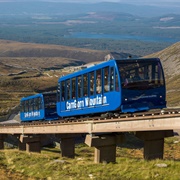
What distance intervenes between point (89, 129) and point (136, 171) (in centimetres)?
645

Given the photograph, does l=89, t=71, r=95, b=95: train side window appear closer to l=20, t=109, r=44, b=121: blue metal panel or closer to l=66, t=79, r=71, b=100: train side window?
l=66, t=79, r=71, b=100: train side window

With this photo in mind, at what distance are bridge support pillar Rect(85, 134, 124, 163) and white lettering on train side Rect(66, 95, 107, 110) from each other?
7.16 feet

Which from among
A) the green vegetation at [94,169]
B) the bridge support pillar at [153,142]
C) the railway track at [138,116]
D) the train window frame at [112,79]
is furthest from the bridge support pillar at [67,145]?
the train window frame at [112,79]

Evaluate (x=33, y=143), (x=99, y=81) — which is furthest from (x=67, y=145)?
(x=99, y=81)

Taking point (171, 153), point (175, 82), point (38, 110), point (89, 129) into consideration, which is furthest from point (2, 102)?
point (89, 129)

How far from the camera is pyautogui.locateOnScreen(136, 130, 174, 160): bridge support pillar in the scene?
A: 2505cm

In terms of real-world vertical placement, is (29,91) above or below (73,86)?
below

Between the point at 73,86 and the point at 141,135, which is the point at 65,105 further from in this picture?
the point at 141,135

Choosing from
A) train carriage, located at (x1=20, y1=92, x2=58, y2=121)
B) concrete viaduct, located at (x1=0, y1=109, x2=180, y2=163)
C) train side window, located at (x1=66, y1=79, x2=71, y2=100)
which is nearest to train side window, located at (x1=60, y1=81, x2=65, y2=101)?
train side window, located at (x1=66, y1=79, x2=71, y2=100)

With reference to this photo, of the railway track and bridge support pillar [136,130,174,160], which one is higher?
the railway track

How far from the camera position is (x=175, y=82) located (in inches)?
3743

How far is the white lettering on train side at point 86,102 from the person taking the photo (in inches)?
1008

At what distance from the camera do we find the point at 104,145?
26.3 metres

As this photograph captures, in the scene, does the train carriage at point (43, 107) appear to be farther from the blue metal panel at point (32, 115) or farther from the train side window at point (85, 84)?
the train side window at point (85, 84)
